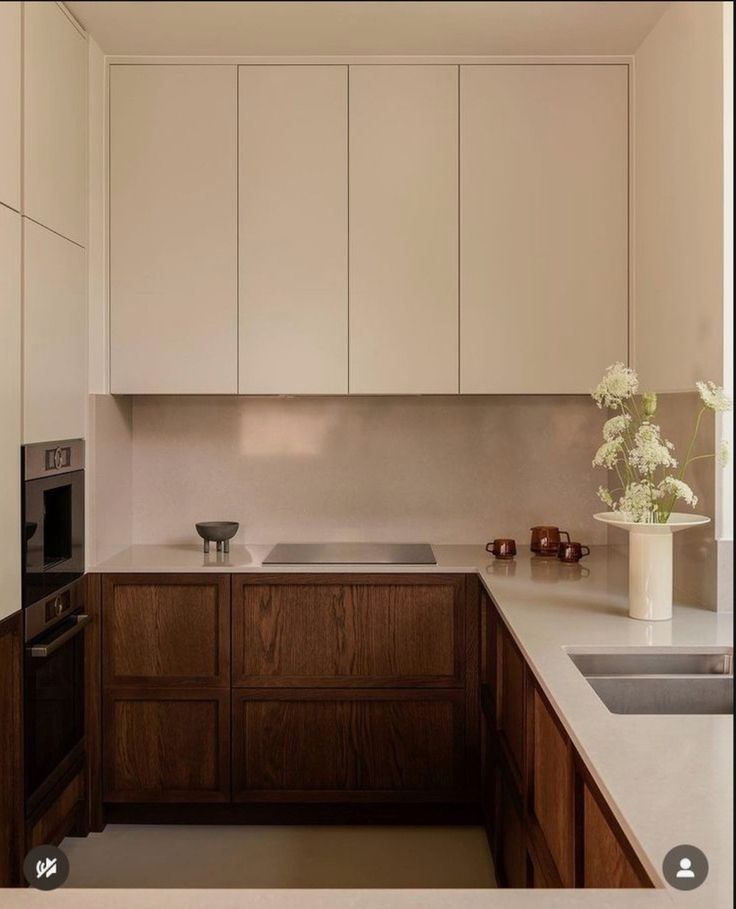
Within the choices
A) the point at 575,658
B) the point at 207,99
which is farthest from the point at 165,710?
the point at 207,99

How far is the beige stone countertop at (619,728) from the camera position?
0.73m

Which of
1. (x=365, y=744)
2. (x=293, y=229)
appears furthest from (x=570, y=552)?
(x=293, y=229)

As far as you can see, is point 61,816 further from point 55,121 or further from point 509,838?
→ point 55,121

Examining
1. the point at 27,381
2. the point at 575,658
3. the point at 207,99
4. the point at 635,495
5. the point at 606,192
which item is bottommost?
the point at 575,658

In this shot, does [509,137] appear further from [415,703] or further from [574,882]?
[574,882]

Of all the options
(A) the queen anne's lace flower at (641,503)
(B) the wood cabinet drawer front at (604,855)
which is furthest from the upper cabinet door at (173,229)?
(B) the wood cabinet drawer front at (604,855)

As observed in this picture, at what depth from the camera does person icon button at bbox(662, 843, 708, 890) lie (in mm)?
711

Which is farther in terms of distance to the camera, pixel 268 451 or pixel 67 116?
pixel 268 451

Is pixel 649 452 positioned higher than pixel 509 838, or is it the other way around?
pixel 649 452

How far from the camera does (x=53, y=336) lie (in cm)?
208

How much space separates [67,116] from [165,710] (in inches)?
59.2

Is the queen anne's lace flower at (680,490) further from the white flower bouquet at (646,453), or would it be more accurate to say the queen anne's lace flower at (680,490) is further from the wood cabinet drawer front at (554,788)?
the wood cabinet drawer front at (554,788)

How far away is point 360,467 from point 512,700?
1138 millimetres

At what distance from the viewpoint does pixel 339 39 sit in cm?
236
